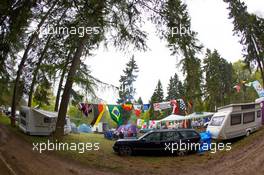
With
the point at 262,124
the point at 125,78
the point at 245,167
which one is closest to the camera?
the point at 245,167

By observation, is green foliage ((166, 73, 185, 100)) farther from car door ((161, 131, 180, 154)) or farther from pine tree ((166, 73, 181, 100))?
car door ((161, 131, 180, 154))

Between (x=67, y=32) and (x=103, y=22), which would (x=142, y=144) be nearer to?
(x=67, y=32)

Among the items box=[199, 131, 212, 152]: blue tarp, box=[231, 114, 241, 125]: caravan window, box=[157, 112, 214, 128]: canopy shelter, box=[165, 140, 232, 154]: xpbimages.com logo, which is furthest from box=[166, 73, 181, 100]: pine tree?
box=[165, 140, 232, 154]: xpbimages.com logo

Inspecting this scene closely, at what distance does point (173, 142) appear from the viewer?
16406 mm

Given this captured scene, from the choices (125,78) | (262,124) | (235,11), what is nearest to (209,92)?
(125,78)

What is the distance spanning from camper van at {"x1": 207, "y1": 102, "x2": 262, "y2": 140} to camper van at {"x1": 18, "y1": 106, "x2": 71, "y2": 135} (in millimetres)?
11338

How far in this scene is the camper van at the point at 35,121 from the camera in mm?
20150

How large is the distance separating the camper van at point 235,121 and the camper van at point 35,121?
11338 mm

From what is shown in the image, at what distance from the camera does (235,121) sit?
17906mm

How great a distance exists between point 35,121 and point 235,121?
525 inches

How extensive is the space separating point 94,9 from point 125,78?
5591cm

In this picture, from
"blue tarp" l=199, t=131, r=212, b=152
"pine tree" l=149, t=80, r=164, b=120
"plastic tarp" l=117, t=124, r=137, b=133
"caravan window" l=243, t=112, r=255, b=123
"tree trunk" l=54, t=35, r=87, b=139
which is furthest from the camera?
"pine tree" l=149, t=80, r=164, b=120

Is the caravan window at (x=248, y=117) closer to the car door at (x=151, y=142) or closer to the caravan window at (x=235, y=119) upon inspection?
the caravan window at (x=235, y=119)

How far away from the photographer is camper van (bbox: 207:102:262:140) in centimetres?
1750
